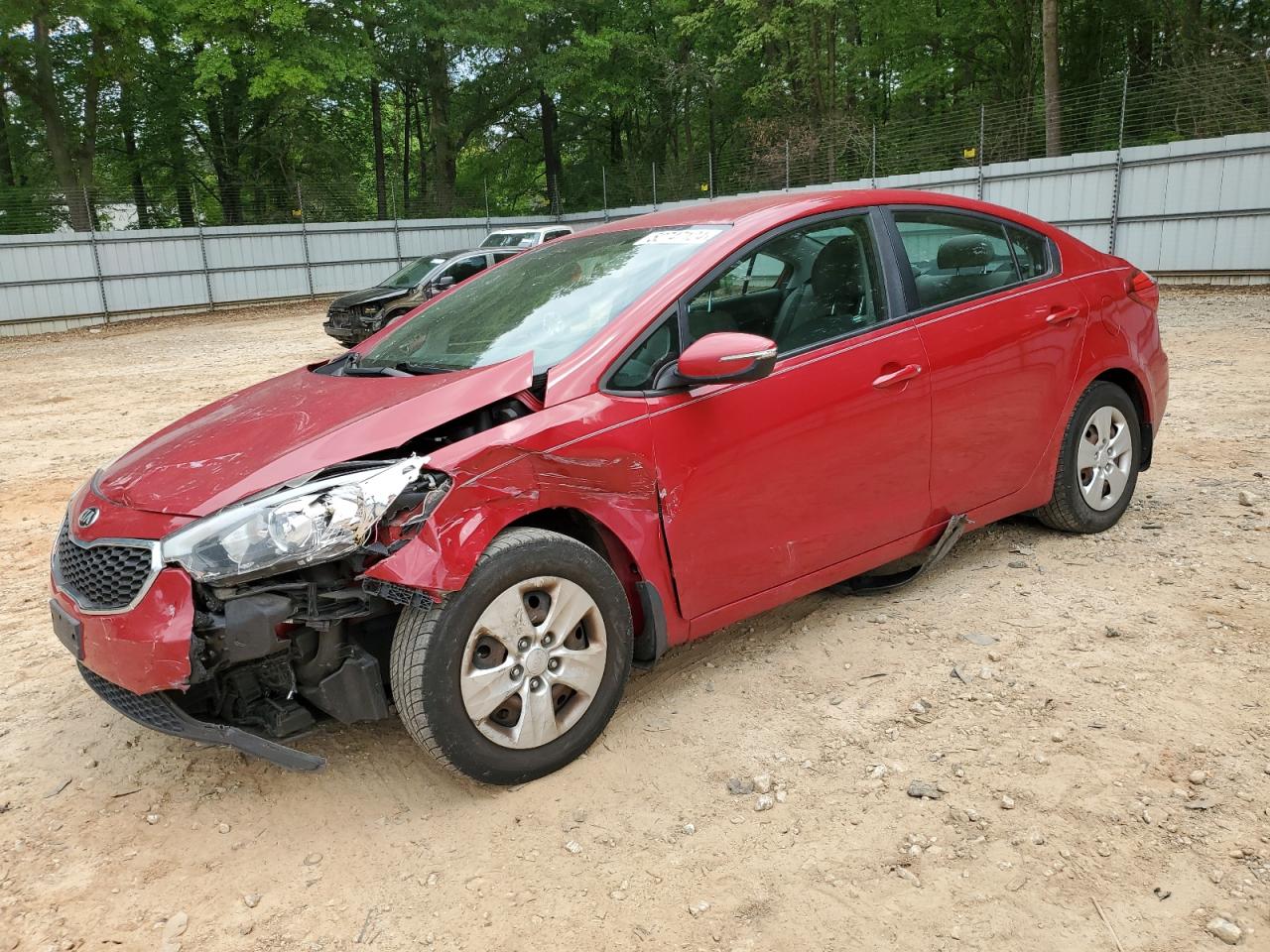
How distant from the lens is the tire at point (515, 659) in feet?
8.41

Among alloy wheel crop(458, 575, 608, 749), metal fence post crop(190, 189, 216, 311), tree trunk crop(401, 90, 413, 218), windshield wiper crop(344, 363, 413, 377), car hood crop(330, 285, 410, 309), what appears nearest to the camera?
alloy wheel crop(458, 575, 608, 749)

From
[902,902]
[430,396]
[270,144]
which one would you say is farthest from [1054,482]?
[270,144]

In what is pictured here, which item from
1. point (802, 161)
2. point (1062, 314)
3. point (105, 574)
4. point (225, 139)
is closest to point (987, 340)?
point (1062, 314)

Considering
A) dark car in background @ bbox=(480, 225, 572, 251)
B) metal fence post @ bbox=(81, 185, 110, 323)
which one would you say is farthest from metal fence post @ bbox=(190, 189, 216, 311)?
dark car in background @ bbox=(480, 225, 572, 251)

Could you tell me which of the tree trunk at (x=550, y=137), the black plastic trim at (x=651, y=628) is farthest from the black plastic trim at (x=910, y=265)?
the tree trunk at (x=550, y=137)

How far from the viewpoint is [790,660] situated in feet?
11.7

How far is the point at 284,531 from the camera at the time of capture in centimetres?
247

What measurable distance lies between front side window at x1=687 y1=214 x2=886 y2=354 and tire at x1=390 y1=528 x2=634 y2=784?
94 cm

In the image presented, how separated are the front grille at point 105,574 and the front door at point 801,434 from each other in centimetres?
146

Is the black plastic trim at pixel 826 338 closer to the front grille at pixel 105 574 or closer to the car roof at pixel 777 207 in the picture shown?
the car roof at pixel 777 207

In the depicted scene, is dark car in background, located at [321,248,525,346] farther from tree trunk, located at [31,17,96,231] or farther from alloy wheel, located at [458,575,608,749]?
tree trunk, located at [31,17,96,231]

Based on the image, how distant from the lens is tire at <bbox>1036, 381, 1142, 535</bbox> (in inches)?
169

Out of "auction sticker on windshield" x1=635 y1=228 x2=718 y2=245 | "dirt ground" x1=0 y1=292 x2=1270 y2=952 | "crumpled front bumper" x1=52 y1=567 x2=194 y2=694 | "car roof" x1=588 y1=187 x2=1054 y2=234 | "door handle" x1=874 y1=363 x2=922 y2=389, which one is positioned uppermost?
"car roof" x1=588 y1=187 x2=1054 y2=234

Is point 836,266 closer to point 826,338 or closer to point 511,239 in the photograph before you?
point 826,338
